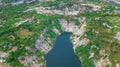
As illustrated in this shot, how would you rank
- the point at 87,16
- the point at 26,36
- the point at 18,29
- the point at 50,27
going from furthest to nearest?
1. the point at 87,16
2. the point at 50,27
3. the point at 18,29
4. the point at 26,36

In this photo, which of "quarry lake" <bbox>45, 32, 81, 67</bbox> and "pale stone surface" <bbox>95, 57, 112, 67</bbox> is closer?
"pale stone surface" <bbox>95, 57, 112, 67</bbox>

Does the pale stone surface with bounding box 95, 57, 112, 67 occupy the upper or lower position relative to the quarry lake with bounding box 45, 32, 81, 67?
upper

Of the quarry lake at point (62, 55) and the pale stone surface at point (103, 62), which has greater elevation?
the pale stone surface at point (103, 62)

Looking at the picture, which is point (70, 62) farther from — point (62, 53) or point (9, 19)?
point (9, 19)

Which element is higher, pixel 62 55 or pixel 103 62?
pixel 103 62

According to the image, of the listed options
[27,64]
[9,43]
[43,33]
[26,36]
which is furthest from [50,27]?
[27,64]

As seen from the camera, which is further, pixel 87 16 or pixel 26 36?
pixel 87 16

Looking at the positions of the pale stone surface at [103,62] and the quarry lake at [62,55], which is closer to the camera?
the pale stone surface at [103,62]

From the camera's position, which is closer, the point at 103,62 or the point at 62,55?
the point at 103,62
